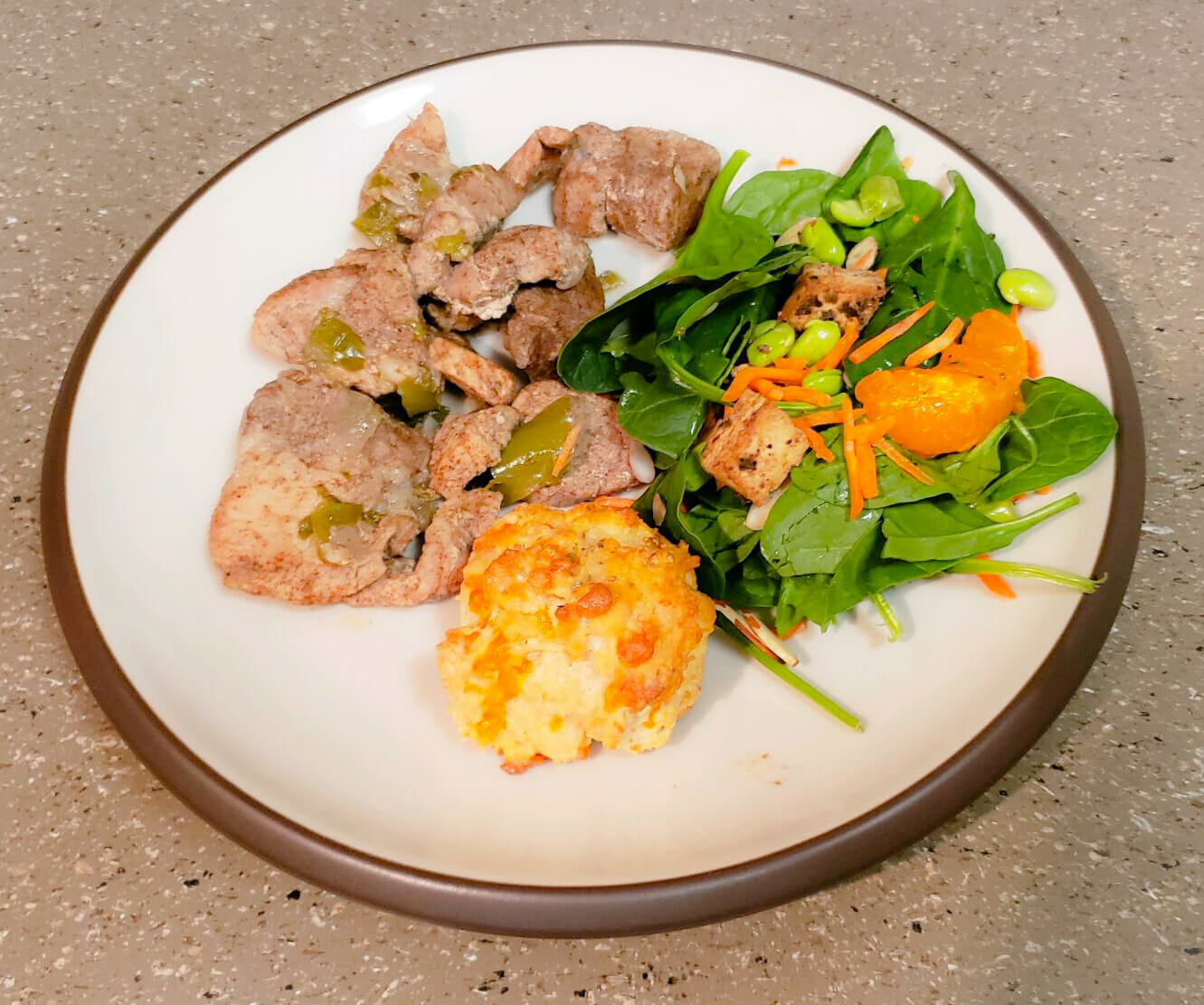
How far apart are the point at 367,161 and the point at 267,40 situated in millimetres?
1118

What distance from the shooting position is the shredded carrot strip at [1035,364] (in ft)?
6.17

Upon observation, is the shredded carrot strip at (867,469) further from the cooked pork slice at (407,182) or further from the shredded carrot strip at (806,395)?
the cooked pork slice at (407,182)

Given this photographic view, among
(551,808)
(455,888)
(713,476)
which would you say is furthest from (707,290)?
(455,888)

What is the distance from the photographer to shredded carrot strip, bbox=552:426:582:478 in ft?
6.56

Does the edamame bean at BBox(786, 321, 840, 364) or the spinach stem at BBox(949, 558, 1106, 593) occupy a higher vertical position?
the edamame bean at BBox(786, 321, 840, 364)

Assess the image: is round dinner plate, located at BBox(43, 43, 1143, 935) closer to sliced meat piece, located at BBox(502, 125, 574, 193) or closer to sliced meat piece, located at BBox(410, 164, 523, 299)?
sliced meat piece, located at BBox(410, 164, 523, 299)

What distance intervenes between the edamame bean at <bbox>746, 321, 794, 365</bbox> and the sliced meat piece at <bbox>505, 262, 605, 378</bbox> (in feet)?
1.38

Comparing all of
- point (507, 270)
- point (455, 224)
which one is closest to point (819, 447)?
point (507, 270)

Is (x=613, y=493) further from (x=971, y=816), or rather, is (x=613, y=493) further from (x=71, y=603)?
(x=71, y=603)

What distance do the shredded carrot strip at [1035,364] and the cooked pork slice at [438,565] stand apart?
3.86ft

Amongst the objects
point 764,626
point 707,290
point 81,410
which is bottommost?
point 764,626

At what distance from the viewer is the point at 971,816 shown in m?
1.64

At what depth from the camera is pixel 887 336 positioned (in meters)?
1.90

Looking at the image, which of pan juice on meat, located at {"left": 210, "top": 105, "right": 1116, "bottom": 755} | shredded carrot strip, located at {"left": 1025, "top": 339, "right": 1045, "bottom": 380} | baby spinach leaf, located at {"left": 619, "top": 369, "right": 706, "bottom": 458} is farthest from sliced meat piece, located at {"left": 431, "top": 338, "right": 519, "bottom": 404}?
shredded carrot strip, located at {"left": 1025, "top": 339, "right": 1045, "bottom": 380}
